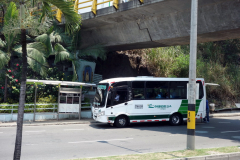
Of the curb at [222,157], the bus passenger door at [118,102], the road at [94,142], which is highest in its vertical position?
the bus passenger door at [118,102]

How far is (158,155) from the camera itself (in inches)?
300

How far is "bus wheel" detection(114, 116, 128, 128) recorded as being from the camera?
15.0 m

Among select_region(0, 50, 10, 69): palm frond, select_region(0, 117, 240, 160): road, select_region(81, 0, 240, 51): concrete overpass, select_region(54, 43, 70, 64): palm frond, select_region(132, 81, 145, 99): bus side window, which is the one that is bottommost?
select_region(0, 117, 240, 160): road

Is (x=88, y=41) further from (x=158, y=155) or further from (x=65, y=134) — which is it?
(x=158, y=155)

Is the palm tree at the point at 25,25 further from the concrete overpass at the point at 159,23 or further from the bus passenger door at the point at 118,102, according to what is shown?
the bus passenger door at the point at 118,102

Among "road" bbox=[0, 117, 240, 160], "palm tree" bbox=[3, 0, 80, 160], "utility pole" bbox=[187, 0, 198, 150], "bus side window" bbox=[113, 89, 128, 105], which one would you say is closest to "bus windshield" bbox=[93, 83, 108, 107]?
"bus side window" bbox=[113, 89, 128, 105]

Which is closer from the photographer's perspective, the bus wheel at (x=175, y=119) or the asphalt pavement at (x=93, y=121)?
the asphalt pavement at (x=93, y=121)

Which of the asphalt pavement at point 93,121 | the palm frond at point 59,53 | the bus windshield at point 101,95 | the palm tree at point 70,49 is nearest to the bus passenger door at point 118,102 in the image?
the bus windshield at point 101,95

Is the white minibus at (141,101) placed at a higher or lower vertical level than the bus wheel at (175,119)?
higher

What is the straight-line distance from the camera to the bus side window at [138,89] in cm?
1543

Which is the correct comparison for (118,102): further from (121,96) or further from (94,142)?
(94,142)

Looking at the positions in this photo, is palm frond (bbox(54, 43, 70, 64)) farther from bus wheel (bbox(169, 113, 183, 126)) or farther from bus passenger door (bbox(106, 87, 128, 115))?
bus wheel (bbox(169, 113, 183, 126))

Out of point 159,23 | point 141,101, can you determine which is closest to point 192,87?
point 141,101

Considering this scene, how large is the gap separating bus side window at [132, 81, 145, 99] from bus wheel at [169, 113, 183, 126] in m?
2.56
